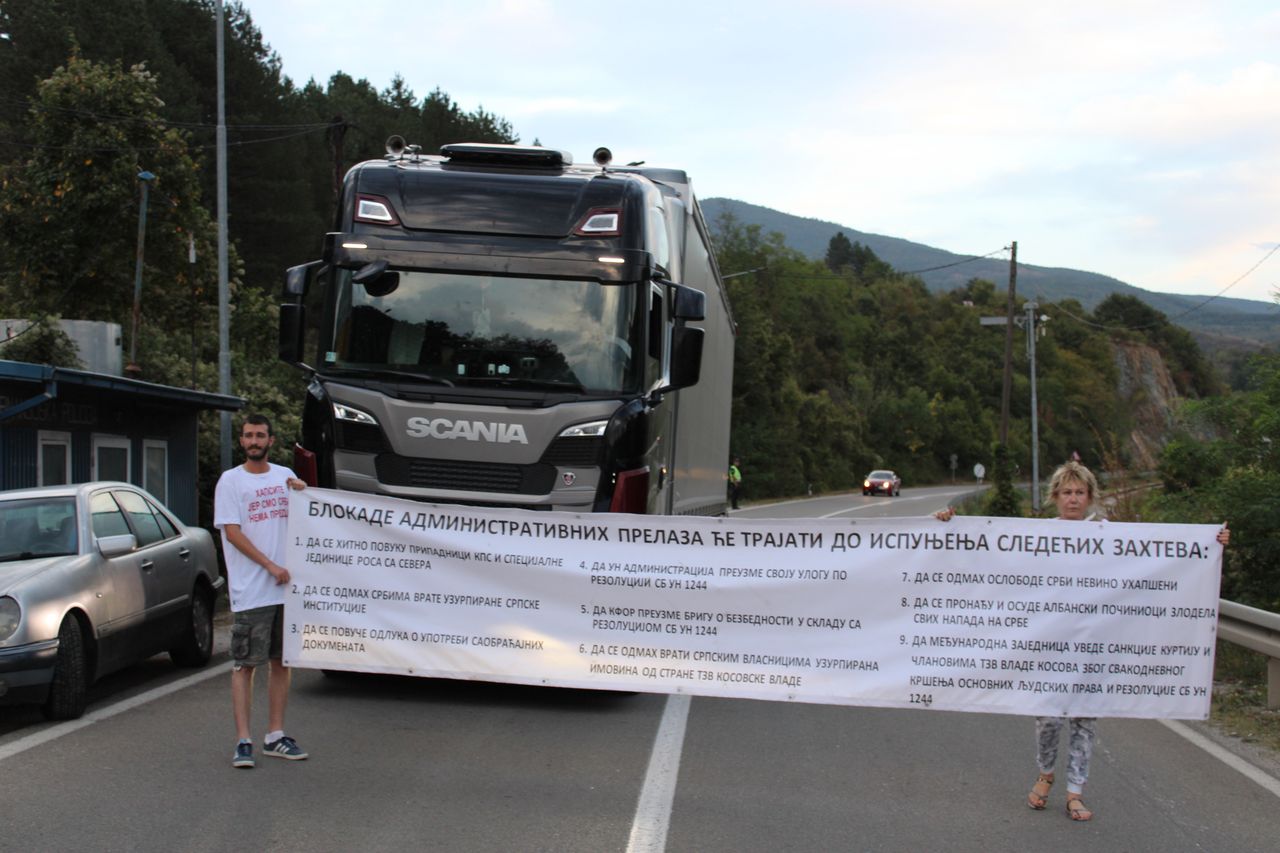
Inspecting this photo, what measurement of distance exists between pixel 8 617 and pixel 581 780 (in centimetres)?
370

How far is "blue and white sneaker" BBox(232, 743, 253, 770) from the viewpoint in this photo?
715 centimetres

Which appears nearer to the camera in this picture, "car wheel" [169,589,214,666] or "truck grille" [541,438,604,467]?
"truck grille" [541,438,604,467]

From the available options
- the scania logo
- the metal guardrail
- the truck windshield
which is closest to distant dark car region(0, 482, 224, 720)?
the truck windshield

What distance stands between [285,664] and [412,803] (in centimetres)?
140

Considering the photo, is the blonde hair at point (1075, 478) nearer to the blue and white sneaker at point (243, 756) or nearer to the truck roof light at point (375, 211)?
the blue and white sneaker at point (243, 756)

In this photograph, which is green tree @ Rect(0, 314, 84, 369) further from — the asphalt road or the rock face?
the rock face

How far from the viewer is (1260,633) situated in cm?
1069

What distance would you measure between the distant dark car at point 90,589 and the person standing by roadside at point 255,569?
1.69m

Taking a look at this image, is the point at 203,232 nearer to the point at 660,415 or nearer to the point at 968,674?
the point at 660,415

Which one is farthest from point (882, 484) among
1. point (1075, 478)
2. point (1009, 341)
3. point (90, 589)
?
point (1075, 478)

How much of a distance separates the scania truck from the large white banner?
147 cm

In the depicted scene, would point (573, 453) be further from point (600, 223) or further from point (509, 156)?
point (509, 156)

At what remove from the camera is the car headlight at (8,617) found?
8164 mm

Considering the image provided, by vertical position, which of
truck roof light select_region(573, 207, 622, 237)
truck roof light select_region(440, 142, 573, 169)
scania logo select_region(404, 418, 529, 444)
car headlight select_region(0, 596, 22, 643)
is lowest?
car headlight select_region(0, 596, 22, 643)
